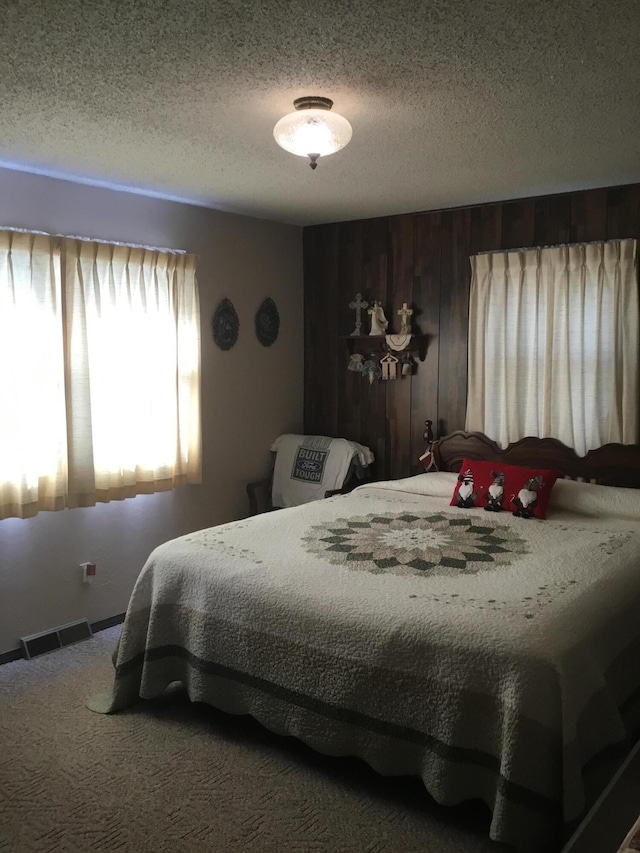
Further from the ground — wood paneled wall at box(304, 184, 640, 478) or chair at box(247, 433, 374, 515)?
wood paneled wall at box(304, 184, 640, 478)

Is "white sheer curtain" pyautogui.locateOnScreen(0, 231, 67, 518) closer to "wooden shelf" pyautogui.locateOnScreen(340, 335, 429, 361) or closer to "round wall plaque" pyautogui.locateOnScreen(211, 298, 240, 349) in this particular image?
"round wall plaque" pyautogui.locateOnScreen(211, 298, 240, 349)

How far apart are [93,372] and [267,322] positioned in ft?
4.80

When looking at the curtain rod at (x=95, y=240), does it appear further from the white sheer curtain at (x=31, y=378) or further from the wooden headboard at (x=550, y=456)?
the wooden headboard at (x=550, y=456)

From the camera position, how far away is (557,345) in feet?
13.5

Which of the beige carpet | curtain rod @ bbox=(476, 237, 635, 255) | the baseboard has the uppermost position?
curtain rod @ bbox=(476, 237, 635, 255)

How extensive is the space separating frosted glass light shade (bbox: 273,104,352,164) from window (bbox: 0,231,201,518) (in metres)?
1.62

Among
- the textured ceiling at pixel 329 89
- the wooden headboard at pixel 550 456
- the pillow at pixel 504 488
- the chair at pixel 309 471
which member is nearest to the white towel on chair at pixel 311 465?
the chair at pixel 309 471

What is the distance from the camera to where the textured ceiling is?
194 cm

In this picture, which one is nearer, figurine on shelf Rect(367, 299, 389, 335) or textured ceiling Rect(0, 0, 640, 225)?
textured ceiling Rect(0, 0, 640, 225)

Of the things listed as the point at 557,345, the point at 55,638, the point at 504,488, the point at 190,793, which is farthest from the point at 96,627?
the point at 557,345

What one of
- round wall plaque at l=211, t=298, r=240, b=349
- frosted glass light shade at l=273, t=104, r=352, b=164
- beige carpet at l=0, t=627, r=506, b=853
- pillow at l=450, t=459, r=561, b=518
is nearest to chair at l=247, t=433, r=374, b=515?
round wall plaque at l=211, t=298, r=240, b=349

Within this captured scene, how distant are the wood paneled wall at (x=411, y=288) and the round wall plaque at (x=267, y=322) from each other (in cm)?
34

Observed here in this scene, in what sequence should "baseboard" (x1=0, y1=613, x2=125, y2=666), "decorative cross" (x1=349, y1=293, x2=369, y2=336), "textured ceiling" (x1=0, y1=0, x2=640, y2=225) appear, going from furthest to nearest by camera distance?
"decorative cross" (x1=349, y1=293, x2=369, y2=336), "baseboard" (x1=0, y1=613, x2=125, y2=666), "textured ceiling" (x1=0, y1=0, x2=640, y2=225)

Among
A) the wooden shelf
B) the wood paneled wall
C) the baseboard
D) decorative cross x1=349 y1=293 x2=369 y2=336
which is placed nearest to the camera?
the baseboard
